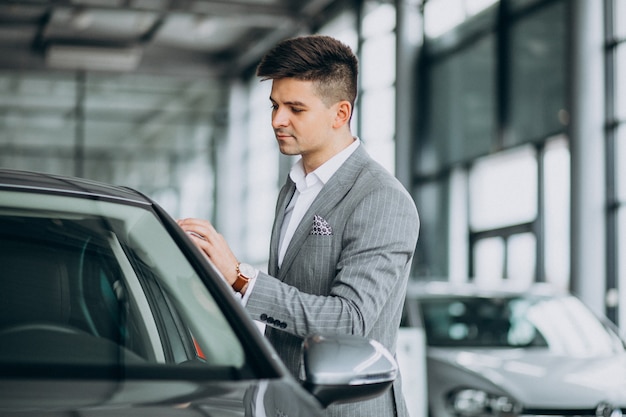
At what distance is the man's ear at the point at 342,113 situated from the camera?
246 centimetres

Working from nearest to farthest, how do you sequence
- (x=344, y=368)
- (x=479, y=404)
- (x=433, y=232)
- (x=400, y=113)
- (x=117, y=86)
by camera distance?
(x=344, y=368) < (x=479, y=404) < (x=433, y=232) < (x=400, y=113) < (x=117, y=86)

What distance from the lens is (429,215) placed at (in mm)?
16516

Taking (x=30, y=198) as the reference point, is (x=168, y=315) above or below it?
below

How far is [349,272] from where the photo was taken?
2.28 m

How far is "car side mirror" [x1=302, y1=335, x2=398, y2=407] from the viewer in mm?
1871

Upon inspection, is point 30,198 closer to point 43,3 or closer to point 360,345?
point 360,345

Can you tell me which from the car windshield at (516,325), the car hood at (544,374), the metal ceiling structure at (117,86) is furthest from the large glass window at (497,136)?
the car hood at (544,374)

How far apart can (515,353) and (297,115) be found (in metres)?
4.34

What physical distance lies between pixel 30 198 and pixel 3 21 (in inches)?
819

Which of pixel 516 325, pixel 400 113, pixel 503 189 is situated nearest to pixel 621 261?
pixel 503 189

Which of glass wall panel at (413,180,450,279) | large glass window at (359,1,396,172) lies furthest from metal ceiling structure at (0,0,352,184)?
glass wall panel at (413,180,450,279)

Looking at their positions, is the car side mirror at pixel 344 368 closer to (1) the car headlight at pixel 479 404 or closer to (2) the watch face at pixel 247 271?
(2) the watch face at pixel 247 271

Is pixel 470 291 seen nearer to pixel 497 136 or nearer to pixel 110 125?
pixel 497 136

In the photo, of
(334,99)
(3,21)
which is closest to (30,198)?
(334,99)
